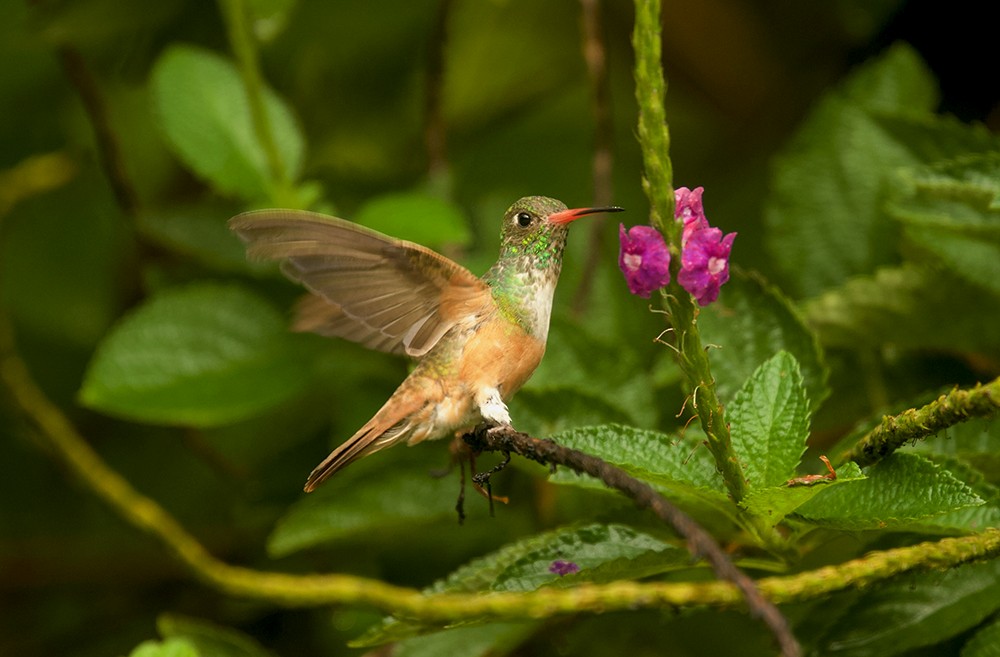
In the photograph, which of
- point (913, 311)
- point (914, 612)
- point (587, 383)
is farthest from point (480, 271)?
point (914, 612)

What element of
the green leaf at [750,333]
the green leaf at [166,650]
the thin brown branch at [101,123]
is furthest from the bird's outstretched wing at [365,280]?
the thin brown branch at [101,123]

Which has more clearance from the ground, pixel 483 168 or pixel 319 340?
pixel 483 168

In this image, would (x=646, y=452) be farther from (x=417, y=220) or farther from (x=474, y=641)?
(x=417, y=220)

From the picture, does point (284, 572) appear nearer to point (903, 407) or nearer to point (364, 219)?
point (364, 219)

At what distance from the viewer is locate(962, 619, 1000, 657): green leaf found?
1238 millimetres

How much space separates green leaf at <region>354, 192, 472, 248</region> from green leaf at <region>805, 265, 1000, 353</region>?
672mm

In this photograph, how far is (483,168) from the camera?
2.98 meters

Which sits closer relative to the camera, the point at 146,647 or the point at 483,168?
the point at 146,647

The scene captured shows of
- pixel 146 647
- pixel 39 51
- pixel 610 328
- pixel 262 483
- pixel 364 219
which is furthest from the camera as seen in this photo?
pixel 39 51

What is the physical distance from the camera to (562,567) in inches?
49.0

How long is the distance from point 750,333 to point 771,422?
0.35m

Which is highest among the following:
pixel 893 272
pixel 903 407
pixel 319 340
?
pixel 319 340

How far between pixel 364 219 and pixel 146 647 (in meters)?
0.93

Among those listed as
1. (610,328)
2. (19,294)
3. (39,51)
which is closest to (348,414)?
(610,328)
